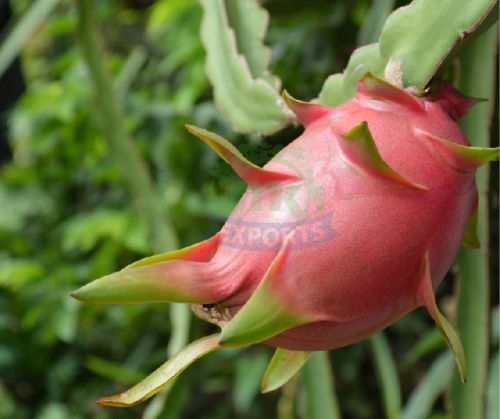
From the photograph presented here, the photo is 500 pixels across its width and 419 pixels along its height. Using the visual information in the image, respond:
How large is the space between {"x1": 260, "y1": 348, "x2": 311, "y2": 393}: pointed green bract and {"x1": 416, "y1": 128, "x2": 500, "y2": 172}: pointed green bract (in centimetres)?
11

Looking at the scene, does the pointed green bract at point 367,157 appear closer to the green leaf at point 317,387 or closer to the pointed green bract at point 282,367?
the pointed green bract at point 282,367

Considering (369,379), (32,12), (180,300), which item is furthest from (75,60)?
(180,300)

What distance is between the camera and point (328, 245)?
1.02 ft

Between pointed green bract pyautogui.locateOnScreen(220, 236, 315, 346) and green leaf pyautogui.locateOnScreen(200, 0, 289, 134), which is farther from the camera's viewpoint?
green leaf pyautogui.locateOnScreen(200, 0, 289, 134)

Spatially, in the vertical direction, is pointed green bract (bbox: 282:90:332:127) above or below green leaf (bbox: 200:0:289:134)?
above

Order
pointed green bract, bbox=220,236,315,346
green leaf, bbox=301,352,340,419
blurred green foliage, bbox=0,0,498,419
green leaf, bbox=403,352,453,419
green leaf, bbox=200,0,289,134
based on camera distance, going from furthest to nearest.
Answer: blurred green foliage, bbox=0,0,498,419 → green leaf, bbox=403,352,453,419 → green leaf, bbox=301,352,340,419 → green leaf, bbox=200,0,289,134 → pointed green bract, bbox=220,236,315,346

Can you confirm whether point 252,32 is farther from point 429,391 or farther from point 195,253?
point 429,391

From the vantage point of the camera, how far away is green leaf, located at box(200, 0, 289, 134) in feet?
1.48

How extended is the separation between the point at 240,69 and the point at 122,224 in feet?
2.59

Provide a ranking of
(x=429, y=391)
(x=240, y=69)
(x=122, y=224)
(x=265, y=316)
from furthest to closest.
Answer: (x=122, y=224) → (x=429, y=391) → (x=240, y=69) → (x=265, y=316)

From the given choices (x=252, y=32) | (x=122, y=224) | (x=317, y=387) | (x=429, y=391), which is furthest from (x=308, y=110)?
(x=122, y=224)

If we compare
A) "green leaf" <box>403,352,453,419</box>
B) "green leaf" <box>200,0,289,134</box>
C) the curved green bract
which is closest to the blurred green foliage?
"green leaf" <box>403,352,453,419</box>

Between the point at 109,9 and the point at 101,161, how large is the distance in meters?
0.34

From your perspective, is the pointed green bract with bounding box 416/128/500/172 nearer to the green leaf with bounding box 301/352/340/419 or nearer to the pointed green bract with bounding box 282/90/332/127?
the pointed green bract with bounding box 282/90/332/127
